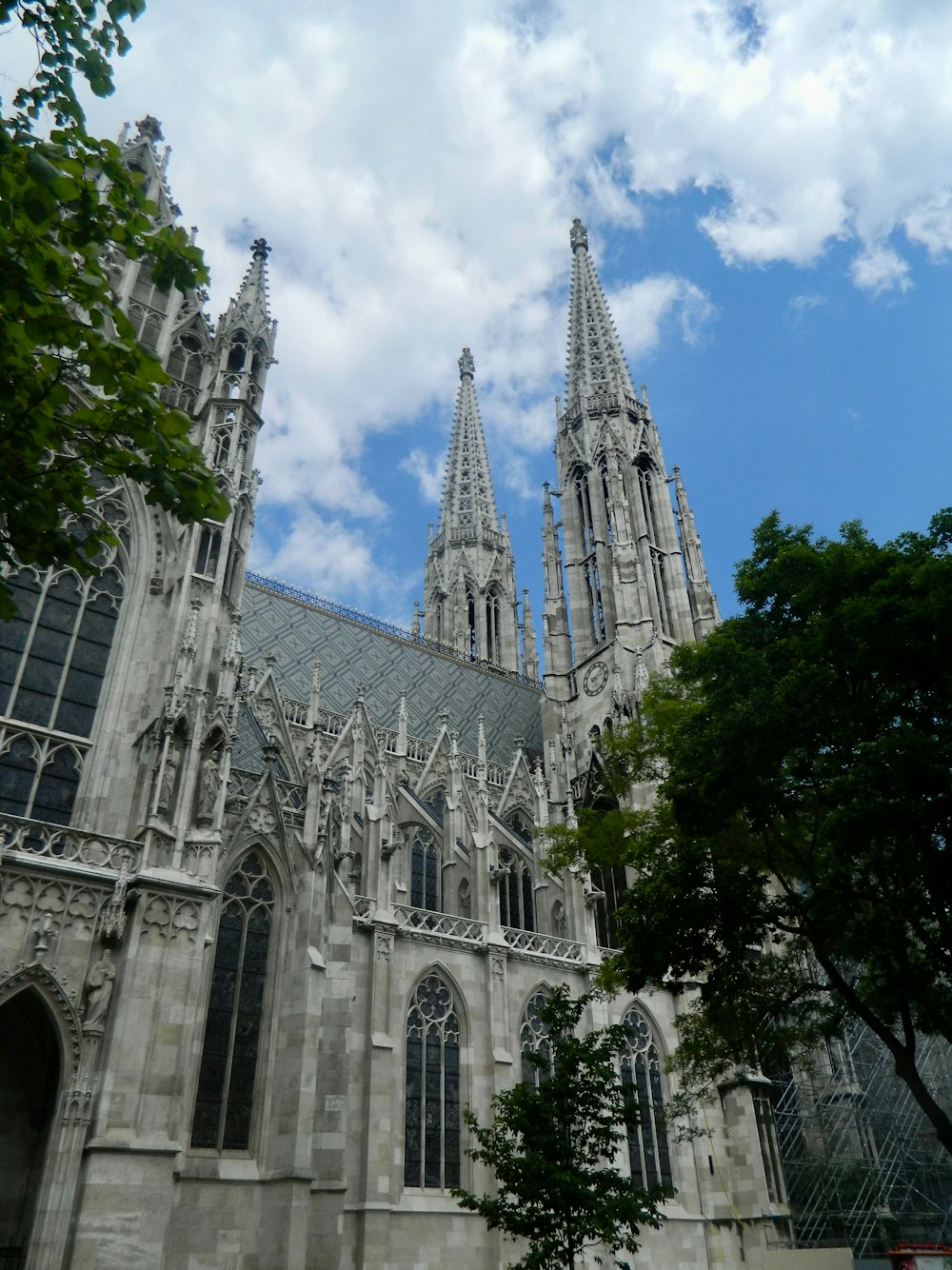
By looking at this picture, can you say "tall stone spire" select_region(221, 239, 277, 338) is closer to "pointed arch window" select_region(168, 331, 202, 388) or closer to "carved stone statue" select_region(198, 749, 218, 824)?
"pointed arch window" select_region(168, 331, 202, 388)

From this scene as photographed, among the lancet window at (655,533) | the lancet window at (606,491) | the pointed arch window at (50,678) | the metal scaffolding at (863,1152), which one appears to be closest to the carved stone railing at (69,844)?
the pointed arch window at (50,678)

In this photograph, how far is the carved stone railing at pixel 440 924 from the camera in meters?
21.5

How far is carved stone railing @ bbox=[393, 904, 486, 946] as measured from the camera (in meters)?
21.5

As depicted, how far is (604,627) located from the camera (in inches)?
1411

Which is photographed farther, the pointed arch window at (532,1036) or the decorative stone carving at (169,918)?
the pointed arch window at (532,1036)

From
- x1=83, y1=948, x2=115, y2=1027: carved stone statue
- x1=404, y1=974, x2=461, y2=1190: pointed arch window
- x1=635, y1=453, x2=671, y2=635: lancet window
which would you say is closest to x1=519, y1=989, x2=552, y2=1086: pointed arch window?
x1=404, y1=974, x2=461, y2=1190: pointed arch window

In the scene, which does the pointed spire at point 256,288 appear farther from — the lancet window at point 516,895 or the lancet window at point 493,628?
the lancet window at point 493,628


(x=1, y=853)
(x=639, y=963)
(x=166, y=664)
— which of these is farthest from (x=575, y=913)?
(x=1, y=853)

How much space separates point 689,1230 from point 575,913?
7.99m

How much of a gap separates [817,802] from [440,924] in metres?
12.3

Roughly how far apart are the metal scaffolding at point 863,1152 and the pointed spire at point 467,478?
114 feet

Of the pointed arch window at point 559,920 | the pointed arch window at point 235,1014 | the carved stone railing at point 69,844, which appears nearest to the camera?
the carved stone railing at point 69,844

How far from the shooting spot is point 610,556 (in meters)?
36.8

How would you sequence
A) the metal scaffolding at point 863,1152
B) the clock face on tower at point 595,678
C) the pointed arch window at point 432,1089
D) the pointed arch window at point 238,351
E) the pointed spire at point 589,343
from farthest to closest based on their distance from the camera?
the pointed spire at point 589,343 < the clock face on tower at point 595,678 < the metal scaffolding at point 863,1152 < the pointed arch window at point 238,351 < the pointed arch window at point 432,1089
